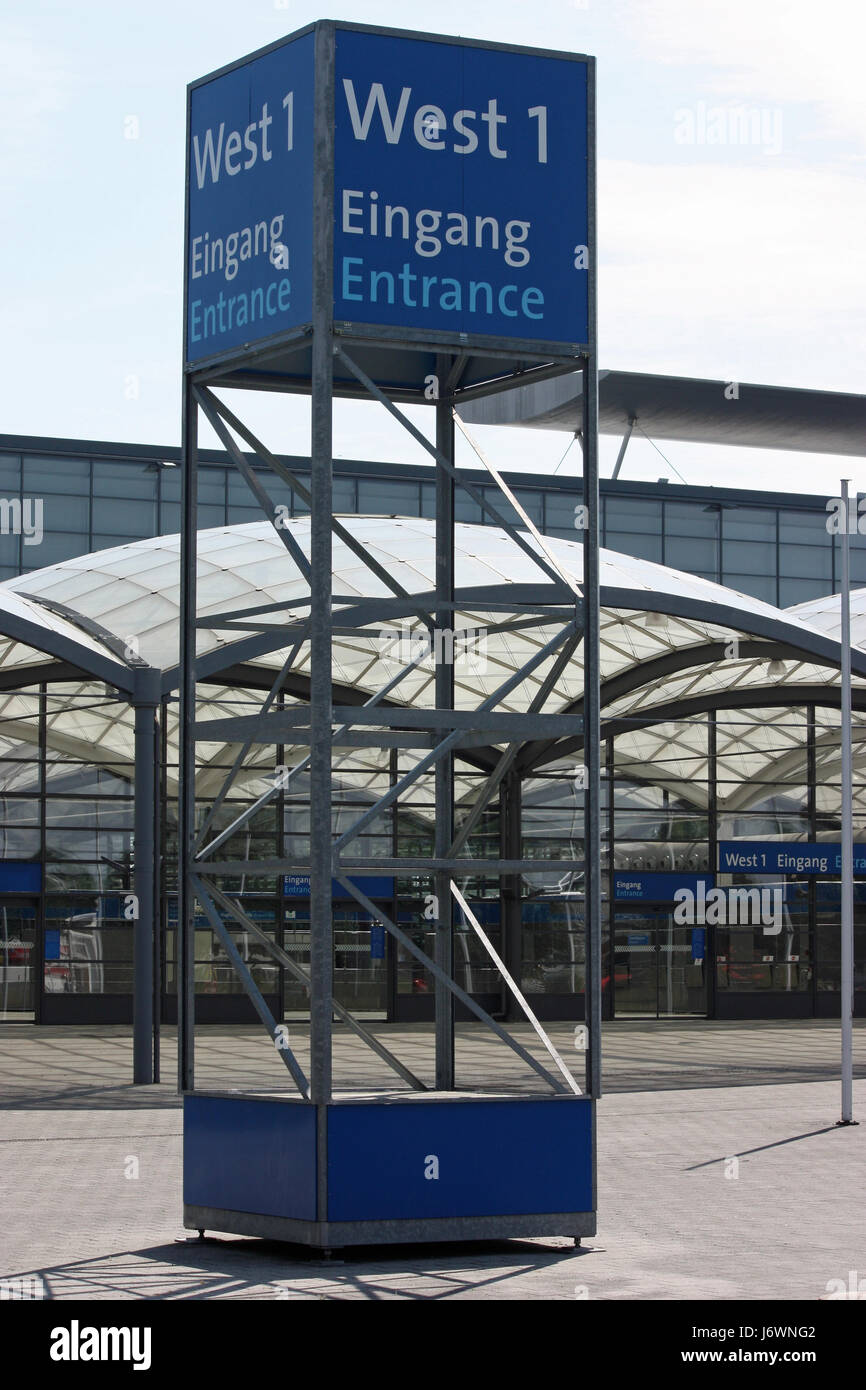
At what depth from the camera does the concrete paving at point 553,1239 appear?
9.90 m

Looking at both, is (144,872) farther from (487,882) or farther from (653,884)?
(653,884)

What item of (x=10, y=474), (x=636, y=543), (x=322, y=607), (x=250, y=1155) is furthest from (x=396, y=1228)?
(x=636, y=543)

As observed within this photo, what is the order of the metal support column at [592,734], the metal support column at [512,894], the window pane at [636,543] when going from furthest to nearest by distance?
the window pane at [636,543] → the metal support column at [512,894] → the metal support column at [592,734]

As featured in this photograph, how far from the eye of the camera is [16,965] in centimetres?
3073

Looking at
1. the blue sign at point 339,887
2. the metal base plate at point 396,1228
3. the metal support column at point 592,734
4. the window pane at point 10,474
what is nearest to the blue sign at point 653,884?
the blue sign at point 339,887

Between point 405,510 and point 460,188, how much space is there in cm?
4979

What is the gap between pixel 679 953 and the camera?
110 feet

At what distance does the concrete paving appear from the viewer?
9898 mm

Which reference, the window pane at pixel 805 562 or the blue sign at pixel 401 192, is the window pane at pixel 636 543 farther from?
the blue sign at pixel 401 192

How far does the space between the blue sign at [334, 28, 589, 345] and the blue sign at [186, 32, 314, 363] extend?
246mm

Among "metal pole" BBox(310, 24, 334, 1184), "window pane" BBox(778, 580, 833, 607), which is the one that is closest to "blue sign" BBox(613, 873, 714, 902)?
"metal pole" BBox(310, 24, 334, 1184)

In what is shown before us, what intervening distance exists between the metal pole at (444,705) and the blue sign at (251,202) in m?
1.44
